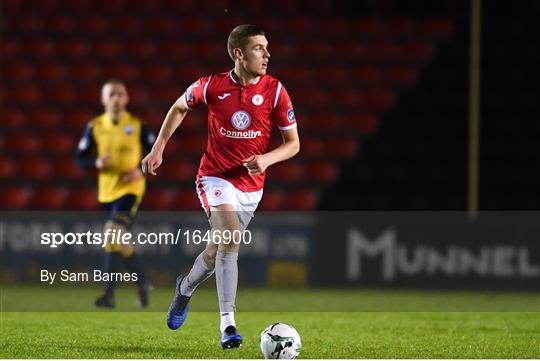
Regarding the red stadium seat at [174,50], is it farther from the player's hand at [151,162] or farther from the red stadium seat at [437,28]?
the player's hand at [151,162]

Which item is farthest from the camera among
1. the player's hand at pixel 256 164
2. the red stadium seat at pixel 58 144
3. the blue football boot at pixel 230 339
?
the red stadium seat at pixel 58 144

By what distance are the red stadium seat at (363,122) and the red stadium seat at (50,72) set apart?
3.81m

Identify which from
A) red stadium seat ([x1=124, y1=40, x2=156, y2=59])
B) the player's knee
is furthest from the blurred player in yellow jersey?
red stadium seat ([x1=124, y1=40, x2=156, y2=59])

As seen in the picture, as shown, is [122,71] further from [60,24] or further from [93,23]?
[60,24]

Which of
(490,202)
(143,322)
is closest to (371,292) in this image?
(490,202)

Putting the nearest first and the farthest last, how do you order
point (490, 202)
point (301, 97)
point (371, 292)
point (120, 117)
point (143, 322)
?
1. point (143, 322)
2. point (120, 117)
3. point (371, 292)
4. point (490, 202)
5. point (301, 97)

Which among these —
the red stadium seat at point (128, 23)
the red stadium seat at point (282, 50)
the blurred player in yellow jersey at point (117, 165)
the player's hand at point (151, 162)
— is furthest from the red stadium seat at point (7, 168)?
the player's hand at point (151, 162)

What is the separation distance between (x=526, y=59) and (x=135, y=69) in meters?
5.13

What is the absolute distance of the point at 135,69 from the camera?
587 inches

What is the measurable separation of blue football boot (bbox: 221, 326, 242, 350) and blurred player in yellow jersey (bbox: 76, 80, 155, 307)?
2.65m

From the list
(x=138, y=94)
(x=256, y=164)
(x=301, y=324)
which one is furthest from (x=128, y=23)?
(x=256, y=164)

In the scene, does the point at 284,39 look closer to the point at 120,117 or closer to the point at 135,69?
the point at 135,69

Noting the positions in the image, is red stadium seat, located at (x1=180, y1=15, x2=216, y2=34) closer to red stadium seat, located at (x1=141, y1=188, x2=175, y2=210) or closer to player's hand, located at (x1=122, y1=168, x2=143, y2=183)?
red stadium seat, located at (x1=141, y1=188, x2=175, y2=210)

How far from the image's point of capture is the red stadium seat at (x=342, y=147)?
44.4 feet
